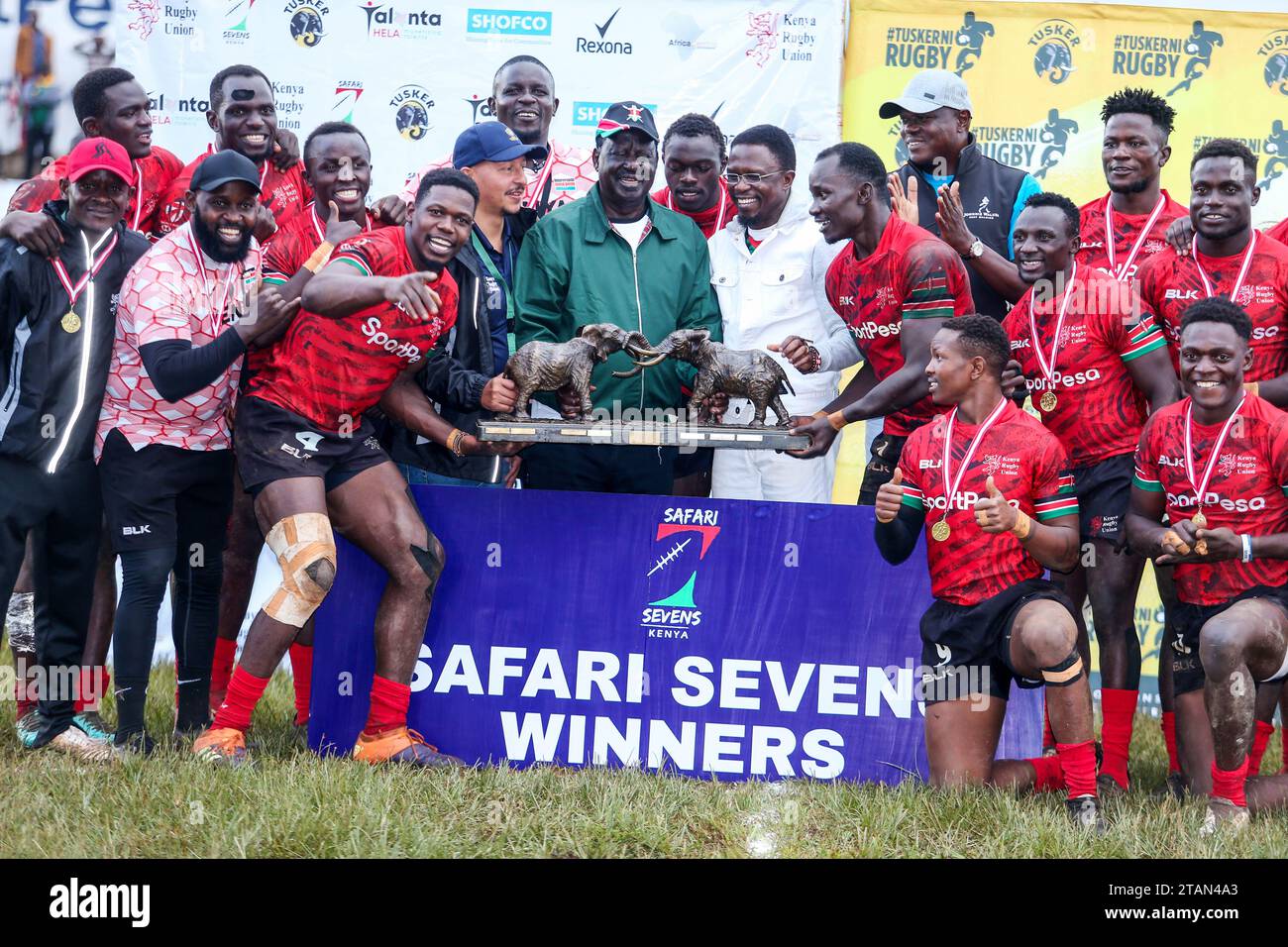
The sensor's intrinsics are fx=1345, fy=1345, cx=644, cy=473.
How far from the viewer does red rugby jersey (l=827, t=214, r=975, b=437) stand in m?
5.52

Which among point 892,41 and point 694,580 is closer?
point 694,580

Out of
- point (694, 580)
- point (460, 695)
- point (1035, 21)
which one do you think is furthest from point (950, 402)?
point (1035, 21)

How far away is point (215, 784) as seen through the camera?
15.6 feet

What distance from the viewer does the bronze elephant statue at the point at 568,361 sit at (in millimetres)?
5383

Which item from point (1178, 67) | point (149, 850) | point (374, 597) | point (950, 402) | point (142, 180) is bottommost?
point (149, 850)

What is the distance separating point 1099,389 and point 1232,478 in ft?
2.17

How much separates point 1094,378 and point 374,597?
307cm

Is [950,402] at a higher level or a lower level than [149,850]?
higher

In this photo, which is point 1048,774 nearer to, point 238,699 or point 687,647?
point 687,647

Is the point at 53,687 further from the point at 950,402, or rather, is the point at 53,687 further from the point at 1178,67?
the point at 1178,67

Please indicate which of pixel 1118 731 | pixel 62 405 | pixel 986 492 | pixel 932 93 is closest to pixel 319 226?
pixel 62 405

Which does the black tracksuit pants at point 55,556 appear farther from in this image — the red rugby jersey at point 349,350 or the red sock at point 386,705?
the red sock at point 386,705

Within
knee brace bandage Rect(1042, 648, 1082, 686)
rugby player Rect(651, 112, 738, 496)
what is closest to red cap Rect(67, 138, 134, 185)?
rugby player Rect(651, 112, 738, 496)

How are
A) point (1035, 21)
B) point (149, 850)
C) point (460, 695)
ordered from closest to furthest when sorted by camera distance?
point (149, 850) → point (460, 695) → point (1035, 21)
